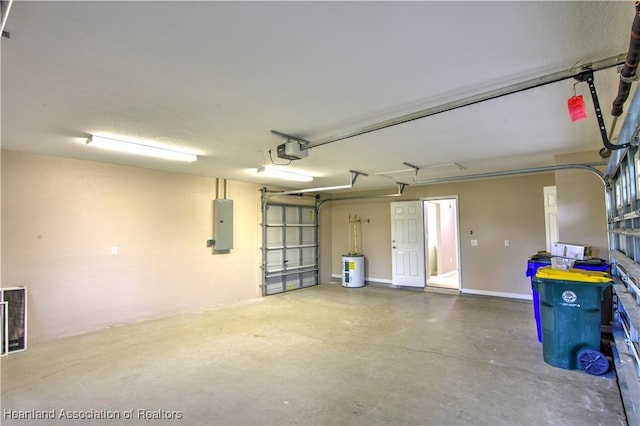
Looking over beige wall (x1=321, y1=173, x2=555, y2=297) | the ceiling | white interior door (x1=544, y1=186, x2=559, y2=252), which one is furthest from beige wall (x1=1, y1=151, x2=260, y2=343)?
white interior door (x1=544, y1=186, x2=559, y2=252)

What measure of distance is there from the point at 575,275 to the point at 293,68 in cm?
330

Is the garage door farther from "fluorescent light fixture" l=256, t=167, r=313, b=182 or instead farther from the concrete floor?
the concrete floor

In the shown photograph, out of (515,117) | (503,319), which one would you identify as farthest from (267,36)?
(503,319)

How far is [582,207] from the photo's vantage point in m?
4.16

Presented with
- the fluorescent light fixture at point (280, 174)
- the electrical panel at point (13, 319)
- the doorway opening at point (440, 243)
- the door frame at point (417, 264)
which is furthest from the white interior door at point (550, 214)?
the electrical panel at point (13, 319)

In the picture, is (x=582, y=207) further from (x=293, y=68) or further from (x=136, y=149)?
(x=136, y=149)

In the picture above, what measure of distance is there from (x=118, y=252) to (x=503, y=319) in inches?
234

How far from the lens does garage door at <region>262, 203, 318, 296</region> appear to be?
697 centimetres

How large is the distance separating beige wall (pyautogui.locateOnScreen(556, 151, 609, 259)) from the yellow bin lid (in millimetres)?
1118

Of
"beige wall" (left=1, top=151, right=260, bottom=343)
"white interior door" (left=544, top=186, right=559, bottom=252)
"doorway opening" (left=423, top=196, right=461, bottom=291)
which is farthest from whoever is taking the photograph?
"doorway opening" (left=423, top=196, right=461, bottom=291)

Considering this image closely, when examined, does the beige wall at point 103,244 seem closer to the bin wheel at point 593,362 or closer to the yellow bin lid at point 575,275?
the yellow bin lid at point 575,275

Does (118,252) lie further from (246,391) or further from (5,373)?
(246,391)

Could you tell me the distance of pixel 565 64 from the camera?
79.2 inches

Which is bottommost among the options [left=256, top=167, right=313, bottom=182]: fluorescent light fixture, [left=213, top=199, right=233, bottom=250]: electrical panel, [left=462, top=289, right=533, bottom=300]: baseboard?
[left=462, top=289, right=533, bottom=300]: baseboard
